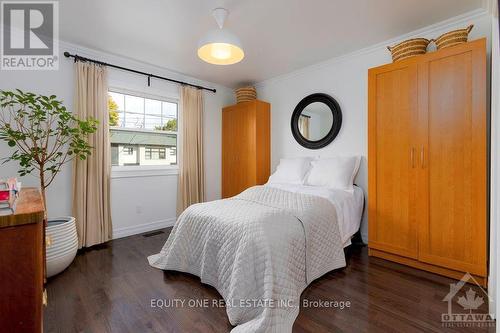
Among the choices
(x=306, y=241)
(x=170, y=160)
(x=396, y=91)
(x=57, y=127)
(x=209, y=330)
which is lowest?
(x=209, y=330)

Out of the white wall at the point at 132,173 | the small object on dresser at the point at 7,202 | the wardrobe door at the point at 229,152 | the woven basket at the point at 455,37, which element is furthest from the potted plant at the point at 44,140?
the woven basket at the point at 455,37

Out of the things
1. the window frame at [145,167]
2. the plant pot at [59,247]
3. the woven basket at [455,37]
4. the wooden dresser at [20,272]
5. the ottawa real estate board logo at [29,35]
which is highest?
the ottawa real estate board logo at [29,35]

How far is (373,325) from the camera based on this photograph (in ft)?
5.03

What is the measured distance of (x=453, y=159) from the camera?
6.89 feet

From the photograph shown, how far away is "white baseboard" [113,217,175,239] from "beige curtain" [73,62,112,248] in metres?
0.15

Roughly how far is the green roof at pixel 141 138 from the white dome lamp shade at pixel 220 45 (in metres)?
1.86

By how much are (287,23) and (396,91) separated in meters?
1.29

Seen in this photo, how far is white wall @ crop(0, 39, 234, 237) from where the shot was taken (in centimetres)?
267

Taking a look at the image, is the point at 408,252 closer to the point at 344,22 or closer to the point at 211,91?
the point at 344,22

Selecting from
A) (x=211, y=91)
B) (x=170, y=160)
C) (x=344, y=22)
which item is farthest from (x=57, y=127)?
(x=344, y=22)

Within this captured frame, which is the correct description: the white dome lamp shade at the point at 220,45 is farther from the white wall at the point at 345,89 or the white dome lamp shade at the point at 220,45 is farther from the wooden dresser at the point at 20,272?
the wooden dresser at the point at 20,272

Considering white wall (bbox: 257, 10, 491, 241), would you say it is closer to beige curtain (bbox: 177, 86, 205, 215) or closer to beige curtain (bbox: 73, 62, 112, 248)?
beige curtain (bbox: 177, 86, 205, 215)

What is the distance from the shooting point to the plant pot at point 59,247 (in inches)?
83.0

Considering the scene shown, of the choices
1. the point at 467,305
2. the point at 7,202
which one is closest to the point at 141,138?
the point at 7,202
